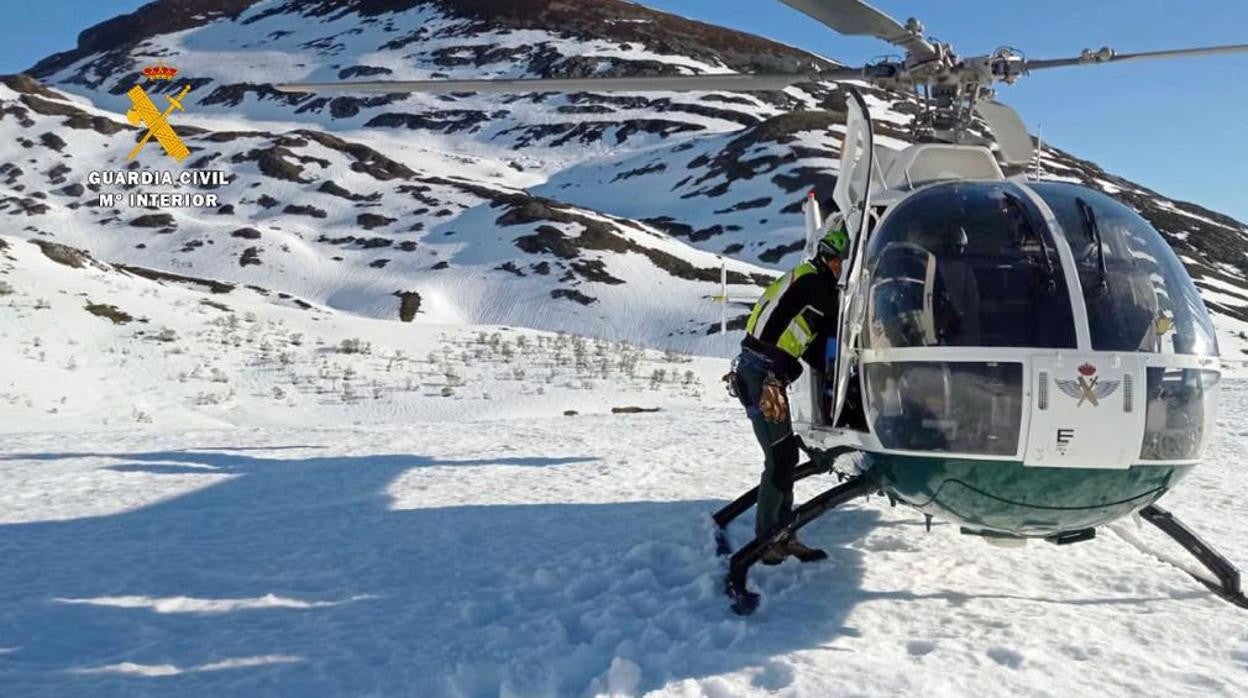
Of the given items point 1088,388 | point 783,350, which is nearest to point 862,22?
point 783,350

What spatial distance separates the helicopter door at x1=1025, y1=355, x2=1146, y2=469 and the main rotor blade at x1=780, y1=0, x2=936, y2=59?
231 centimetres

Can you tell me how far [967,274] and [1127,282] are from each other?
28.4 inches

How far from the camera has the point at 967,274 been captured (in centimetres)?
391

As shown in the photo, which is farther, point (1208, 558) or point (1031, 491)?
point (1208, 558)

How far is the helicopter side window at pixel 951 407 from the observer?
365 centimetres

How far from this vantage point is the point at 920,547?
548 centimetres

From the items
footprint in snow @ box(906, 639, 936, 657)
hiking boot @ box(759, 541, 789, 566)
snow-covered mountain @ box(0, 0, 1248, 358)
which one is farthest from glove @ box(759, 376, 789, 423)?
snow-covered mountain @ box(0, 0, 1248, 358)

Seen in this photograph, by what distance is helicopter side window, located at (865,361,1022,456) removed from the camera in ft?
12.0

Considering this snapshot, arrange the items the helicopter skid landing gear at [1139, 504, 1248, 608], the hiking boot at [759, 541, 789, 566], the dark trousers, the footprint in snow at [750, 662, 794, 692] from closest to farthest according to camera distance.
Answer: the footprint in snow at [750, 662, 794, 692] → the helicopter skid landing gear at [1139, 504, 1248, 608] → the dark trousers → the hiking boot at [759, 541, 789, 566]

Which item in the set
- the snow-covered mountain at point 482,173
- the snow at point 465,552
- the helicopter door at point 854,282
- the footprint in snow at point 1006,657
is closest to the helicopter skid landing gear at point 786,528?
the snow at point 465,552

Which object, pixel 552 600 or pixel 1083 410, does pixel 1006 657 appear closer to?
pixel 1083 410

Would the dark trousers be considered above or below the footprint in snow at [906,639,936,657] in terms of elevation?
above

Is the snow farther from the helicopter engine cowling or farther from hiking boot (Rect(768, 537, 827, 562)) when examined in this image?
the helicopter engine cowling

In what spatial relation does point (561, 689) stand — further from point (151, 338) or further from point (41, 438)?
point (151, 338)
